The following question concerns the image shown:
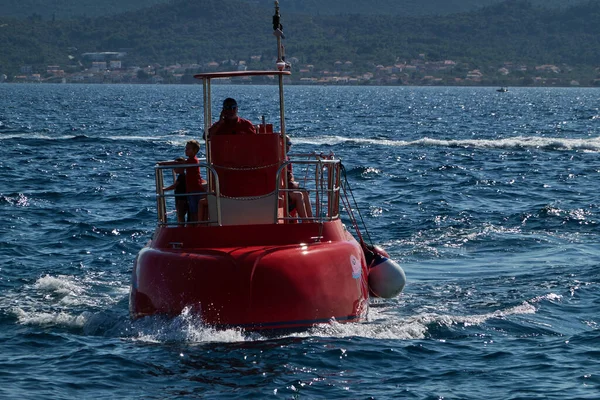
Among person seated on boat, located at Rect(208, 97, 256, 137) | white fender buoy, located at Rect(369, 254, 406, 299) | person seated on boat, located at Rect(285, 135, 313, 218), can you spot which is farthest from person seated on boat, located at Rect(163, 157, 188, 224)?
white fender buoy, located at Rect(369, 254, 406, 299)

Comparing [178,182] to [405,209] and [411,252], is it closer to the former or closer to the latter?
[411,252]

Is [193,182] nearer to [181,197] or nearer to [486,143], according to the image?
[181,197]

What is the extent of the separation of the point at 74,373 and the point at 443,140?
35.4 m

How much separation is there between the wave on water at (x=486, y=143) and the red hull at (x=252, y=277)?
2924cm

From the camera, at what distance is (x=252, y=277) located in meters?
11.6

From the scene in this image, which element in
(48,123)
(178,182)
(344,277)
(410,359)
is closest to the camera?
(410,359)

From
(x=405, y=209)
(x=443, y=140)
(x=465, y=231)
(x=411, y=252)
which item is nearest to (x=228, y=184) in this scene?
(x=411, y=252)

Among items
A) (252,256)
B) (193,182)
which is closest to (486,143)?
(193,182)

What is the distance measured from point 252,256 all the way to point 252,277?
0.26 metres

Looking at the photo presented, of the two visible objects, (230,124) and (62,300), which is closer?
(230,124)

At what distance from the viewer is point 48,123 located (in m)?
55.8

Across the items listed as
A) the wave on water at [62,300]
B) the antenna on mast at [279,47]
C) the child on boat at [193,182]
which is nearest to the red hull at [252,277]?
the child on boat at [193,182]

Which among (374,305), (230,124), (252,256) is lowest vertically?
(374,305)

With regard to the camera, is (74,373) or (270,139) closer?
(74,373)
